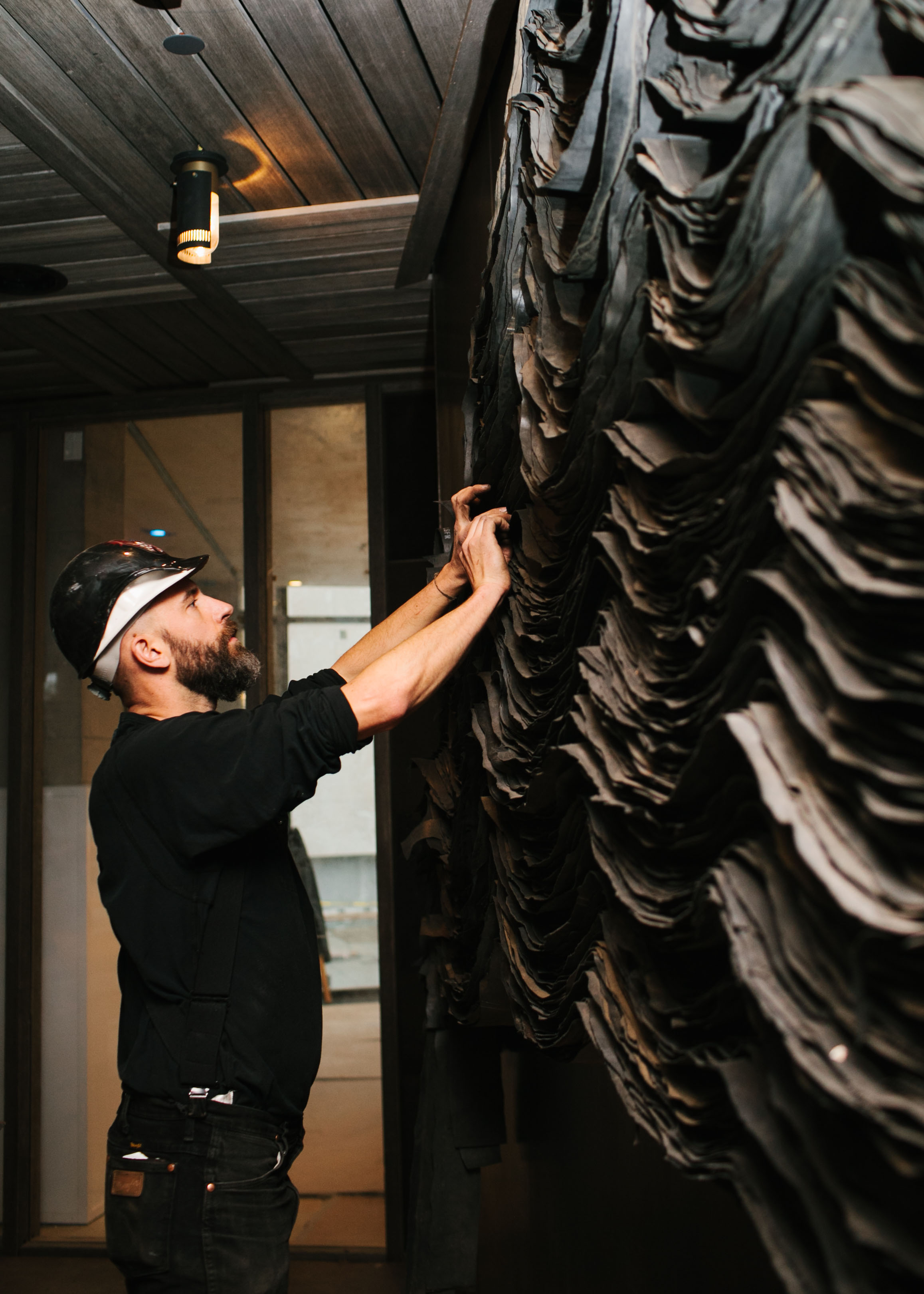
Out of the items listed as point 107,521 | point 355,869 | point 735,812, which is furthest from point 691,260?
point 107,521

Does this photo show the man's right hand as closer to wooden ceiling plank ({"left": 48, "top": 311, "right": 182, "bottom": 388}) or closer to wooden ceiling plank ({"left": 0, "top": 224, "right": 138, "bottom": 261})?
wooden ceiling plank ({"left": 0, "top": 224, "right": 138, "bottom": 261})

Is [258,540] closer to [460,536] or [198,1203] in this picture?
[460,536]

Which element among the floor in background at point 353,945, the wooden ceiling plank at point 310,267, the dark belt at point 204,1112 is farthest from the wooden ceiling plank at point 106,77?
the floor in background at point 353,945

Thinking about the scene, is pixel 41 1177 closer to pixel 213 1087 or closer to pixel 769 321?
pixel 213 1087

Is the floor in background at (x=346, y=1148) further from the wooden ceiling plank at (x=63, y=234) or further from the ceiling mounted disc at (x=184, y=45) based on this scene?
the ceiling mounted disc at (x=184, y=45)

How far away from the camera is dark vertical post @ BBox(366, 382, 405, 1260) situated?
12.6ft

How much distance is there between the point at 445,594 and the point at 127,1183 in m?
1.14

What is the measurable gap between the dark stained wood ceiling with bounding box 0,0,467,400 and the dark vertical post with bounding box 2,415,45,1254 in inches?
24.6

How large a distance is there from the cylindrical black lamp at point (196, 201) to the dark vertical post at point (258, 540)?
1536mm

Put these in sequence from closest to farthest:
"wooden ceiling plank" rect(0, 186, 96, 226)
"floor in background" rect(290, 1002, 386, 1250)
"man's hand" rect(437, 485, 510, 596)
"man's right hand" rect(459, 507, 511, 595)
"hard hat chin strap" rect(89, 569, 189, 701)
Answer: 1. "man's right hand" rect(459, 507, 511, 595)
2. "man's hand" rect(437, 485, 510, 596)
3. "hard hat chin strap" rect(89, 569, 189, 701)
4. "wooden ceiling plank" rect(0, 186, 96, 226)
5. "floor in background" rect(290, 1002, 386, 1250)

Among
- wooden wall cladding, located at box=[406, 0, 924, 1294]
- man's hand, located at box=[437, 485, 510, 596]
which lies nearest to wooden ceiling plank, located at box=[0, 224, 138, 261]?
man's hand, located at box=[437, 485, 510, 596]

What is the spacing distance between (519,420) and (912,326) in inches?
30.5

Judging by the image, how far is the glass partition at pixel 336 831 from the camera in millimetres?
3943

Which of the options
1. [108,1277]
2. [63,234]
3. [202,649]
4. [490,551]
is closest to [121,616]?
[202,649]
